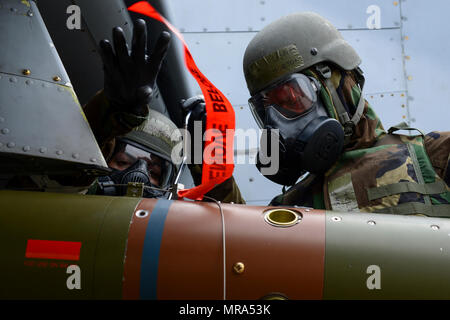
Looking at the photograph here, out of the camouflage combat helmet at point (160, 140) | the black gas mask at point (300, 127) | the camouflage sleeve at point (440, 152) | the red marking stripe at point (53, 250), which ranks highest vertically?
the camouflage combat helmet at point (160, 140)

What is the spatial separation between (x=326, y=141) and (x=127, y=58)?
91 cm

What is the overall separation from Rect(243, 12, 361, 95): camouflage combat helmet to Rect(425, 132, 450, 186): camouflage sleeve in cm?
57

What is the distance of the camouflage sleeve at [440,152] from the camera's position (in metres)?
2.30

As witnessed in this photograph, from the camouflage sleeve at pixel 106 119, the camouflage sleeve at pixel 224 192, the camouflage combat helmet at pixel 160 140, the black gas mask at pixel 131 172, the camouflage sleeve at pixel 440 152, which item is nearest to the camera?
the camouflage sleeve at pixel 440 152

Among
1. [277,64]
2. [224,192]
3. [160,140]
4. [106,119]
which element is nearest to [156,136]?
[160,140]

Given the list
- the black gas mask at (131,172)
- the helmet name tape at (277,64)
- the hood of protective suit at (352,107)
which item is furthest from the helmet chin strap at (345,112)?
the black gas mask at (131,172)

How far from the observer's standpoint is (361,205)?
2.35 meters

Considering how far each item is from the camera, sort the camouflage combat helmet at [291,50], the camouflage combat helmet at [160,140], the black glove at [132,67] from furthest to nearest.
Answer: the camouflage combat helmet at [160,140], the camouflage combat helmet at [291,50], the black glove at [132,67]

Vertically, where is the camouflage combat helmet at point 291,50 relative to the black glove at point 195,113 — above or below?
above

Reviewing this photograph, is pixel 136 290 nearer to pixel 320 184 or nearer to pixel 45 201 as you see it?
pixel 45 201

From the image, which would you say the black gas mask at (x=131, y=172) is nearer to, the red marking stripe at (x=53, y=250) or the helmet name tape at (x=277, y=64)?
the helmet name tape at (x=277, y=64)

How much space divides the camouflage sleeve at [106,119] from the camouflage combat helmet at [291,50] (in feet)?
2.05

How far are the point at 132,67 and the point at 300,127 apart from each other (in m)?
0.79

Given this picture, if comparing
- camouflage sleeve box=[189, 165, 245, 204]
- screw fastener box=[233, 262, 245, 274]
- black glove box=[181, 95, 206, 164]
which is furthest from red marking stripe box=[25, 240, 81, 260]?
camouflage sleeve box=[189, 165, 245, 204]
